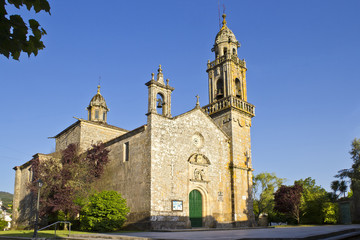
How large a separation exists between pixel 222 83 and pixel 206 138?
7.48m

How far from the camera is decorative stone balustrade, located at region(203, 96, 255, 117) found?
95.9 feet

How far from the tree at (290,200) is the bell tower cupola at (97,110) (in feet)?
76.7

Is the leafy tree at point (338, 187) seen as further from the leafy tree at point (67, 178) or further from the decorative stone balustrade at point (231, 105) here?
the leafy tree at point (67, 178)

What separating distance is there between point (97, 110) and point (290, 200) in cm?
2516

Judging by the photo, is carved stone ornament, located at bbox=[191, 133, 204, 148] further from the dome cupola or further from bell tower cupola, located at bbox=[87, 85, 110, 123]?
bell tower cupola, located at bbox=[87, 85, 110, 123]

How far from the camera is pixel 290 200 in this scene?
1462 inches

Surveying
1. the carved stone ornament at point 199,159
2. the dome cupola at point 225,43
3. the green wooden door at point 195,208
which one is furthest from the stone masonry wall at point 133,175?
the dome cupola at point 225,43

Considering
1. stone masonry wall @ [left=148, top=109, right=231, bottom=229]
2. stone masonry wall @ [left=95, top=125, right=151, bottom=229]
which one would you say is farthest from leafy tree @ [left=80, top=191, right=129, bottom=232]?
stone masonry wall @ [left=148, top=109, right=231, bottom=229]

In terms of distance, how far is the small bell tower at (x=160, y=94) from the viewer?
23.5 metres

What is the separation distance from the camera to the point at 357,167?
34.6 m

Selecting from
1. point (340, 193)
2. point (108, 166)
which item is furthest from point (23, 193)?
point (340, 193)

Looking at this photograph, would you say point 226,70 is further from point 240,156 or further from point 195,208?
point 195,208

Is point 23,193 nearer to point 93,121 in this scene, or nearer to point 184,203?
point 93,121

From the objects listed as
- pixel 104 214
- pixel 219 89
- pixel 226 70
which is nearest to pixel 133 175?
pixel 104 214
